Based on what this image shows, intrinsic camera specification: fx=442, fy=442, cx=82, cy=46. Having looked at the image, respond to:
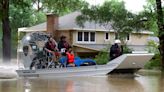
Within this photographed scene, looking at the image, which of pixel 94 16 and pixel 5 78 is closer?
pixel 5 78

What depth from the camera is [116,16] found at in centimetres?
3359

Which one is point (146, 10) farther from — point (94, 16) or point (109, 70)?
point (109, 70)

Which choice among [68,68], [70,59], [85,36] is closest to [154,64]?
[85,36]

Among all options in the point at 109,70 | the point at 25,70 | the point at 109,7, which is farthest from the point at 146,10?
the point at 25,70

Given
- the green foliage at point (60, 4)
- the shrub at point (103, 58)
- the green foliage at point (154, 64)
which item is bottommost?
the green foliage at point (154, 64)

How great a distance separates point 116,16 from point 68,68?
1397cm

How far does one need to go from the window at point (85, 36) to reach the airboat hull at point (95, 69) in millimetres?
23318

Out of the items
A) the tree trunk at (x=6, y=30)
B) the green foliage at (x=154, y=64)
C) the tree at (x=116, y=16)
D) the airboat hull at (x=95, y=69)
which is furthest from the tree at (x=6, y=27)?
the green foliage at (x=154, y=64)

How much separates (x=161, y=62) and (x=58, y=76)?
13.1 meters

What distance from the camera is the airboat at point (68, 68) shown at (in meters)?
20.1

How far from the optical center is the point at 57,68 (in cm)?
2023

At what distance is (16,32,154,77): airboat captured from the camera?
20.1 m

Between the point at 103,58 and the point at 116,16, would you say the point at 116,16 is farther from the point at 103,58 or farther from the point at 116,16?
the point at 103,58

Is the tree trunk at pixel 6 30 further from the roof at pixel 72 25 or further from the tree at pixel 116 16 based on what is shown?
the roof at pixel 72 25
